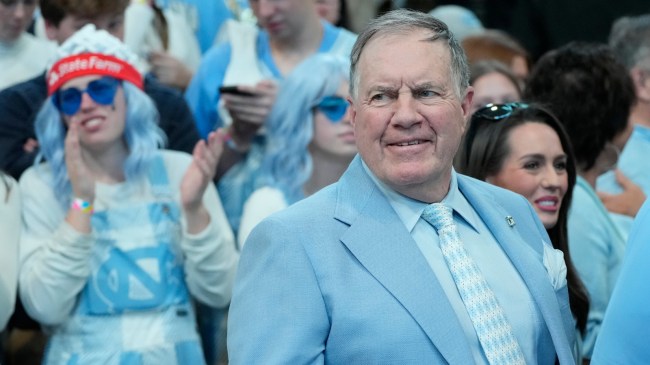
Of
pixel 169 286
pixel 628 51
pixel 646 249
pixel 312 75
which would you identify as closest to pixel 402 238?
pixel 646 249

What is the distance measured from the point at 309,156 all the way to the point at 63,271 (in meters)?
1.14

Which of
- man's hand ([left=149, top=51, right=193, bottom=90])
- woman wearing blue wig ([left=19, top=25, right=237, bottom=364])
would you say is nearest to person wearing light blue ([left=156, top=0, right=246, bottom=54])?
man's hand ([left=149, top=51, right=193, bottom=90])

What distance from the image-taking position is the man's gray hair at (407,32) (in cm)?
295

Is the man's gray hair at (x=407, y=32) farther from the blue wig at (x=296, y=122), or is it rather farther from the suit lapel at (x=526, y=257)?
the blue wig at (x=296, y=122)

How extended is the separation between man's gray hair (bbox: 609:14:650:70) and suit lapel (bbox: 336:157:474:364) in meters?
3.23

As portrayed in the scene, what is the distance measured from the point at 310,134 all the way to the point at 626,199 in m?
1.34

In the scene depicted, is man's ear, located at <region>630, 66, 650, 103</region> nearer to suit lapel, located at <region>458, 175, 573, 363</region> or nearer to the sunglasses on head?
the sunglasses on head

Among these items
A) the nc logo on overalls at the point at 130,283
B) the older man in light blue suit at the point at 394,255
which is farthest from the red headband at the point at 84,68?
the older man in light blue suit at the point at 394,255

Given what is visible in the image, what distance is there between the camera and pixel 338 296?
2.78 meters

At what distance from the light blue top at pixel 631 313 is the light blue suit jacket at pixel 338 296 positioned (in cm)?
34

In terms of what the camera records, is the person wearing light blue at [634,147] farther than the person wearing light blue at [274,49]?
No

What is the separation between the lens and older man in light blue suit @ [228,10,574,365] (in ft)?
9.05

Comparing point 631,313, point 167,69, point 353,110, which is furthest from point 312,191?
point 631,313

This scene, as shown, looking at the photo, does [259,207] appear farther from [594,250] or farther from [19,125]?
[594,250]
